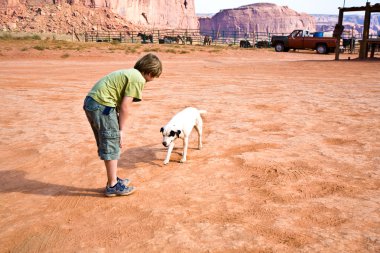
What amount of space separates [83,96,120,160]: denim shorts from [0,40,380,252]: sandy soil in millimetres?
560

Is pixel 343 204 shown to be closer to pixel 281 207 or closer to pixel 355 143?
pixel 281 207

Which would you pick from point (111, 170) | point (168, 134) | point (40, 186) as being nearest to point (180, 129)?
point (168, 134)

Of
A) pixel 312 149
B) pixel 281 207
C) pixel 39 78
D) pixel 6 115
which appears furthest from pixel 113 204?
pixel 39 78

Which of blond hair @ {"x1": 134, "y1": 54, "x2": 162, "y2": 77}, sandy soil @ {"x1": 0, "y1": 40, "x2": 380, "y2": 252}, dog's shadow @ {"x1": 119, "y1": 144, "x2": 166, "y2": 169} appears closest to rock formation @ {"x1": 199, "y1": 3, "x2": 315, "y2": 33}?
sandy soil @ {"x1": 0, "y1": 40, "x2": 380, "y2": 252}

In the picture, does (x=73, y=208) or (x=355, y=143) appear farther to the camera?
(x=355, y=143)

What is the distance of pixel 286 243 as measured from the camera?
2682mm

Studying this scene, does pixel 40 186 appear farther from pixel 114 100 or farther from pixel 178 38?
pixel 178 38

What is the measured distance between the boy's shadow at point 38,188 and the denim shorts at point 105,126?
0.62 m

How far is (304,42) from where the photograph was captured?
105ft

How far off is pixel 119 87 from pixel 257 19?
190863mm

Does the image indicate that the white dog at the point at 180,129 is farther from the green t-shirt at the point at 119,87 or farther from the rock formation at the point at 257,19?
the rock formation at the point at 257,19

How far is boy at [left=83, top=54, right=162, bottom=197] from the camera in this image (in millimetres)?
3314

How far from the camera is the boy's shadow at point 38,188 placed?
12.4 ft

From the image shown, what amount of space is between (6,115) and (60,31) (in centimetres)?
7055
